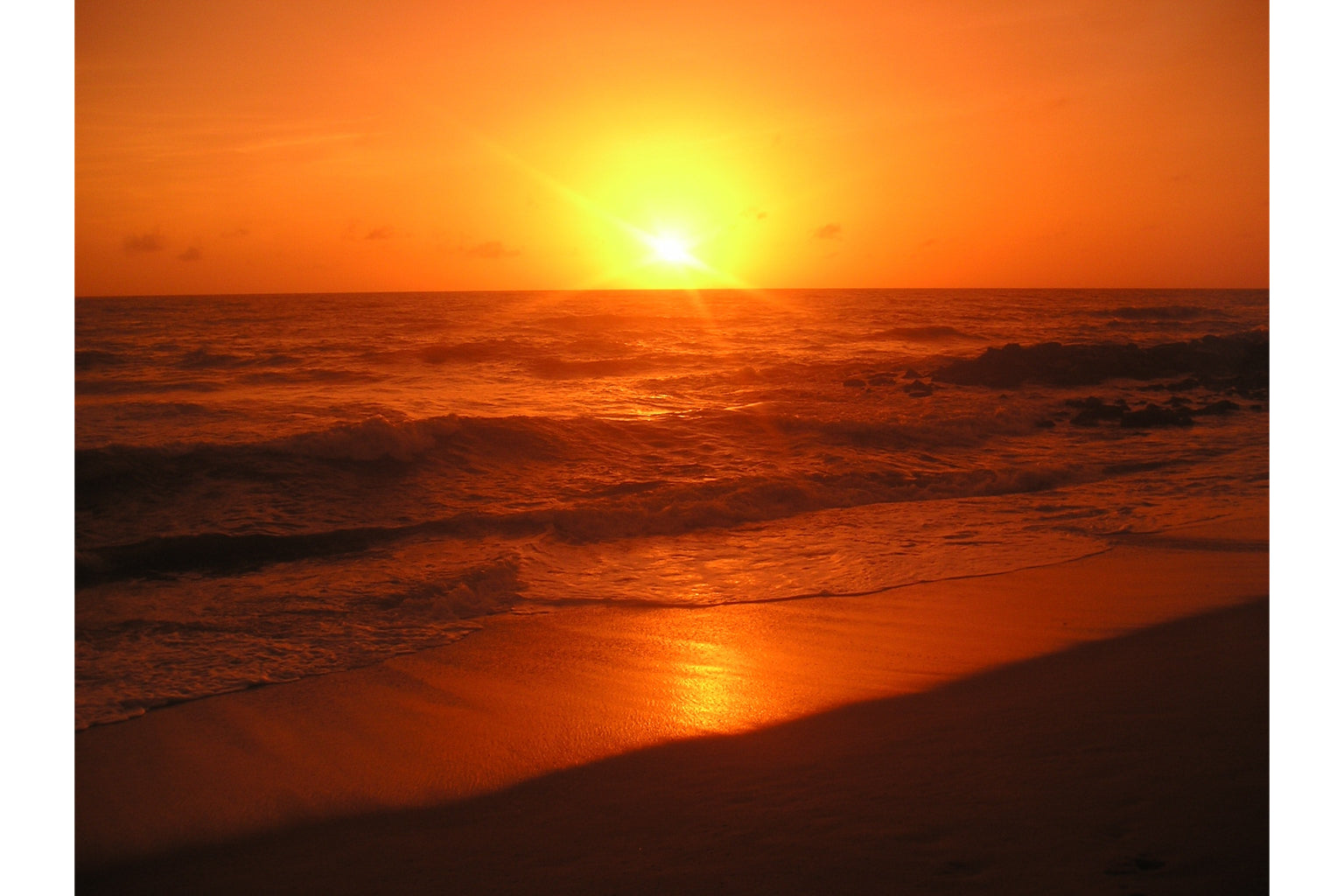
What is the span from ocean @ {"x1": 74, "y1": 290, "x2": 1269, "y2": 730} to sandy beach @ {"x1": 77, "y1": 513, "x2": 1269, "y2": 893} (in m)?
0.49

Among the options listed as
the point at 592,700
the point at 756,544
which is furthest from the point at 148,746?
the point at 756,544

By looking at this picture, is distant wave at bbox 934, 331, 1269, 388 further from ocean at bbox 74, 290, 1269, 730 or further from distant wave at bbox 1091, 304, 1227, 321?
distant wave at bbox 1091, 304, 1227, 321

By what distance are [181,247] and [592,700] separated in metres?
4.34

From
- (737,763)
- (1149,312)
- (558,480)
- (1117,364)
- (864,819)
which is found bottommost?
(864,819)

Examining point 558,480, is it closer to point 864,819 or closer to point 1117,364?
point 864,819

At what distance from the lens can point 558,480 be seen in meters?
6.83

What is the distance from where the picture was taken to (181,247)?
5.45 meters

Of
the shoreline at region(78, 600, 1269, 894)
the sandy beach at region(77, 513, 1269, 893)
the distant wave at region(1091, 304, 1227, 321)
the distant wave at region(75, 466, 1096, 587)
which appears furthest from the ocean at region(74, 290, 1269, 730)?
the distant wave at region(1091, 304, 1227, 321)

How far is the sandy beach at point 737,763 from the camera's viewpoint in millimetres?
1958

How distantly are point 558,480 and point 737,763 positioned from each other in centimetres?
456

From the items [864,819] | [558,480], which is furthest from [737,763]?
[558,480]

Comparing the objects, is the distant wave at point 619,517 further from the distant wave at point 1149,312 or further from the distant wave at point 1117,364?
the distant wave at point 1149,312
